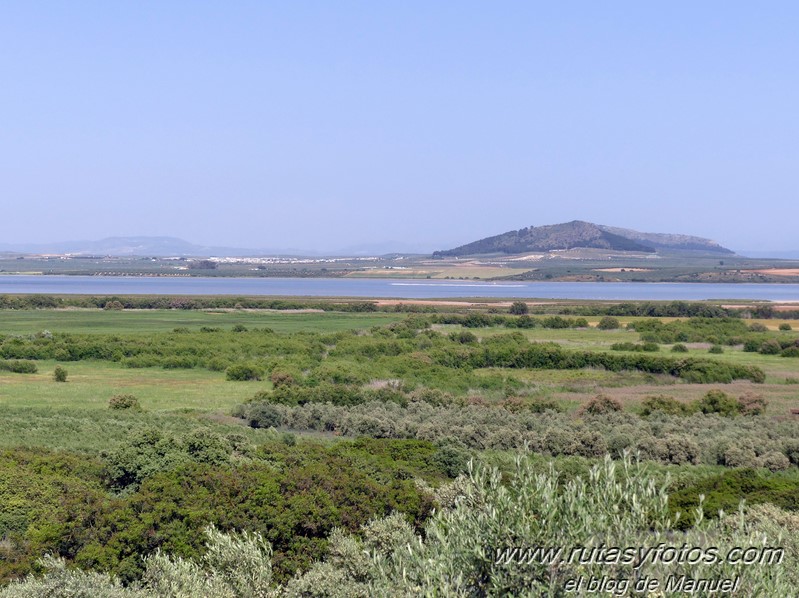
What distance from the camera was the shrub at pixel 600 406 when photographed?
34125mm

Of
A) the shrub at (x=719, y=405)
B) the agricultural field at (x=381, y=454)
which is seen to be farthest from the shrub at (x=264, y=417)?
the shrub at (x=719, y=405)

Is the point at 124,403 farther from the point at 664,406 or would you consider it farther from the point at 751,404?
the point at 751,404

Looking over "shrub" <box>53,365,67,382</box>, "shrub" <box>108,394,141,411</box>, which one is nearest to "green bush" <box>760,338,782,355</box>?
"shrub" <box>108,394,141,411</box>

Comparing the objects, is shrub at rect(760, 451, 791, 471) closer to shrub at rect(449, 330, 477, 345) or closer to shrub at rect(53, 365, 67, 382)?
shrub at rect(53, 365, 67, 382)

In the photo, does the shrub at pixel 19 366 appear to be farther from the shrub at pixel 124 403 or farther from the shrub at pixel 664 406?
the shrub at pixel 664 406

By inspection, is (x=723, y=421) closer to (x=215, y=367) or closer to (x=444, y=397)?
(x=444, y=397)

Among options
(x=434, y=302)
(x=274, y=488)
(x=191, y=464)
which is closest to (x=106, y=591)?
(x=274, y=488)

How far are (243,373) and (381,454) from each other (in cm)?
2236

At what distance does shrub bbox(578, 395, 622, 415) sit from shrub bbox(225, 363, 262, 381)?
1786cm

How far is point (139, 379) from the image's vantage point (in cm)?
4519

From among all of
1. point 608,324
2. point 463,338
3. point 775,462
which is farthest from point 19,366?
point 608,324

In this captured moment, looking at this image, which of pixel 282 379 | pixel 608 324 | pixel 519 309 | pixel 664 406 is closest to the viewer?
pixel 664 406

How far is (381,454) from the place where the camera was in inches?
978

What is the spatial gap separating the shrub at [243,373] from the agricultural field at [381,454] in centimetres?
18
